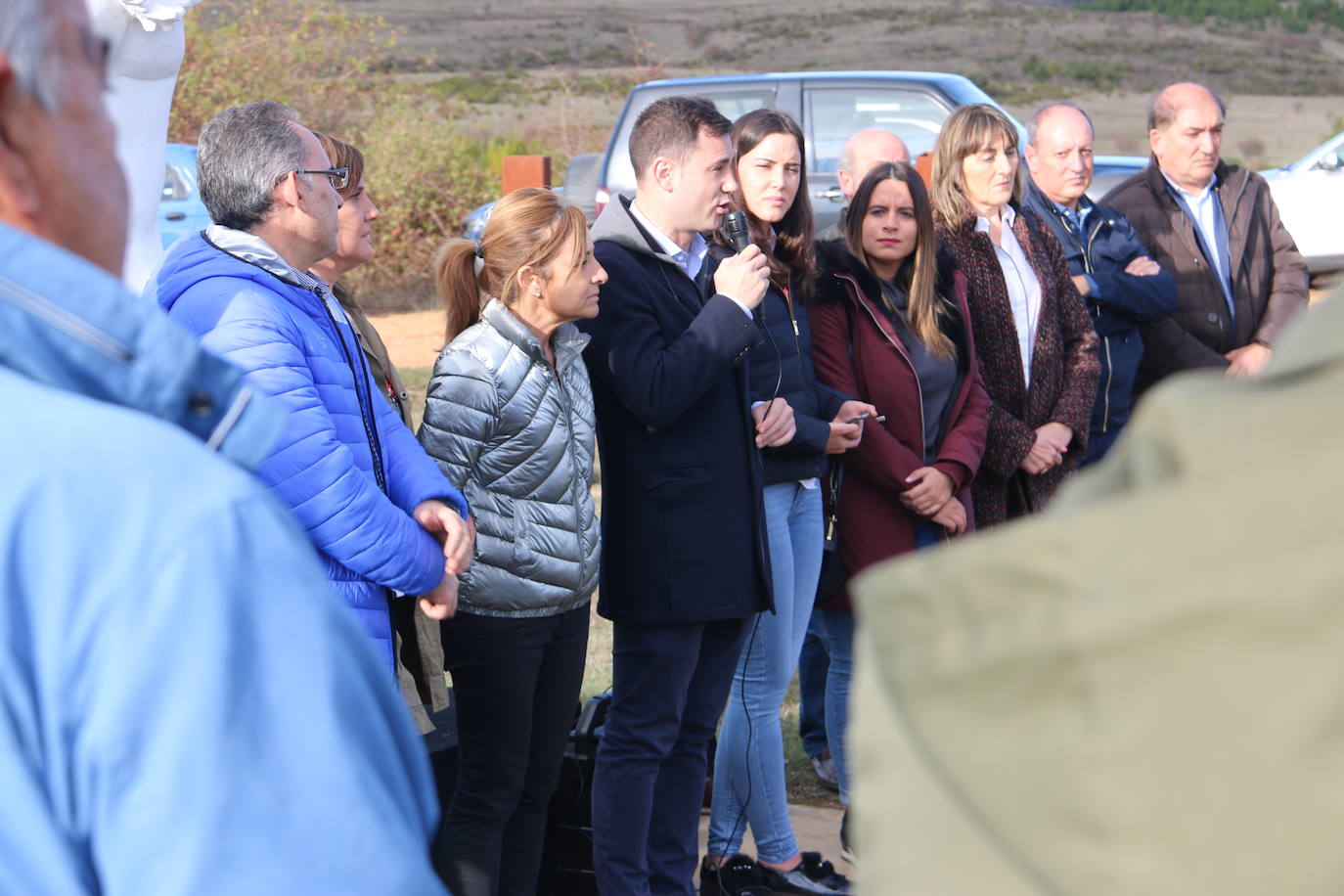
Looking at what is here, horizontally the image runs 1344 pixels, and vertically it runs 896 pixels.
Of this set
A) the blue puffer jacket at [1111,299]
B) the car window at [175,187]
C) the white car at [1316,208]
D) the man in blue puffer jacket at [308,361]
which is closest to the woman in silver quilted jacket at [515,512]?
the man in blue puffer jacket at [308,361]

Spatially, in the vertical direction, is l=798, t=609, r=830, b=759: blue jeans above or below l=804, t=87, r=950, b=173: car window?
below

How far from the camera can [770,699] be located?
3852 mm

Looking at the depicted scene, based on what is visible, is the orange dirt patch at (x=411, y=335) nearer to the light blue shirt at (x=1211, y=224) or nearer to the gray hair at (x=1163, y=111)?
the gray hair at (x=1163, y=111)

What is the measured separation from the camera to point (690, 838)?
Answer: 358 cm

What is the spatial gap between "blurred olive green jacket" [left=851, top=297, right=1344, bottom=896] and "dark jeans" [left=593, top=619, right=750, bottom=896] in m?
2.76

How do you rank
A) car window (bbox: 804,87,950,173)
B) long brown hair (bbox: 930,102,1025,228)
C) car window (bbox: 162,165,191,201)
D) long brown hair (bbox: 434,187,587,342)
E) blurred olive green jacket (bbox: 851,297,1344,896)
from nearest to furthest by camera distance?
blurred olive green jacket (bbox: 851,297,1344,896) < long brown hair (bbox: 434,187,587,342) < long brown hair (bbox: 930,102,1025,228) < car window (bbox: 804,87,950,173) < car window (bbox: 162,165,191,201)

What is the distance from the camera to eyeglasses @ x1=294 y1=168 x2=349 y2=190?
293cm

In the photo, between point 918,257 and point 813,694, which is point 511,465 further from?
point 813,694

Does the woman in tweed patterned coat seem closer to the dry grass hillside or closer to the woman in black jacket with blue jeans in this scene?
the woman in black jacket with blue jeans

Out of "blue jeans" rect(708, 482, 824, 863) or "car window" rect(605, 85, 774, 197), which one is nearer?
"blue jeans" rect(708, 482, 824, 863)

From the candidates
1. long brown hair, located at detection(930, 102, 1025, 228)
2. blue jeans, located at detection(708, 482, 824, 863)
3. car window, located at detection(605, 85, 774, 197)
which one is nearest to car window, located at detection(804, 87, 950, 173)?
car window, located at detection(605, 85, 774, 197)

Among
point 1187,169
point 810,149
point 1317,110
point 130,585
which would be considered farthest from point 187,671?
point 1317,110

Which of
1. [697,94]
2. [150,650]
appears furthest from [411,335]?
[150,650]

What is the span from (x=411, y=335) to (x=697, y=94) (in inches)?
237
